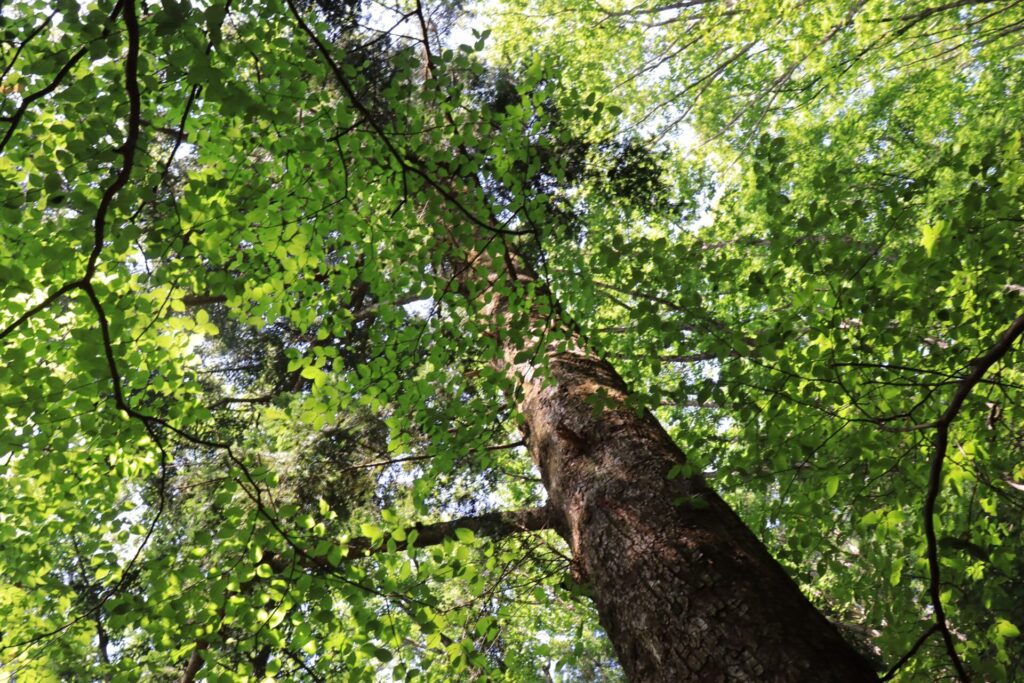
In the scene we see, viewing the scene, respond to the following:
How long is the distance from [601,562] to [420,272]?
1.81 metres

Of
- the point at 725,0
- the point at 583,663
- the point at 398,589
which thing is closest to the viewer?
the point at 398,589

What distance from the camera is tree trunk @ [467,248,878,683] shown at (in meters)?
2.30

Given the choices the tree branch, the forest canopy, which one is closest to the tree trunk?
the forest canopy

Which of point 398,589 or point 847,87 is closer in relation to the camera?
point 398,589

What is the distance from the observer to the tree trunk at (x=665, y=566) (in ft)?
7.55

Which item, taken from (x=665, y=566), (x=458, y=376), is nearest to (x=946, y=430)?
(x=665, y=566)

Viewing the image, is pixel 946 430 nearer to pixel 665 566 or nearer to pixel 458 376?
pixel 665 566

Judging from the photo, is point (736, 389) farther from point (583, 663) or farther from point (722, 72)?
point (583, 663)

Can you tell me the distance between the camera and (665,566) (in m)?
2.76

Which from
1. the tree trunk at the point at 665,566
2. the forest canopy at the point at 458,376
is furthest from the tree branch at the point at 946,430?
the tree trunk at the point at 665,566

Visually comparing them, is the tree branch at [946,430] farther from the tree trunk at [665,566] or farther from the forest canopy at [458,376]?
the tree trunk at [665,566]

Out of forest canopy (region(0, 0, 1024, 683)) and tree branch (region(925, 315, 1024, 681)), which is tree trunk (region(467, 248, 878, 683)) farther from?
tree branch (region(925, 315, 1024, 681))

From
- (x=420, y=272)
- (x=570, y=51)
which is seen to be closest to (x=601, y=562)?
(x=420, y=272)

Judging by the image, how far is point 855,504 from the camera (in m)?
3.10
